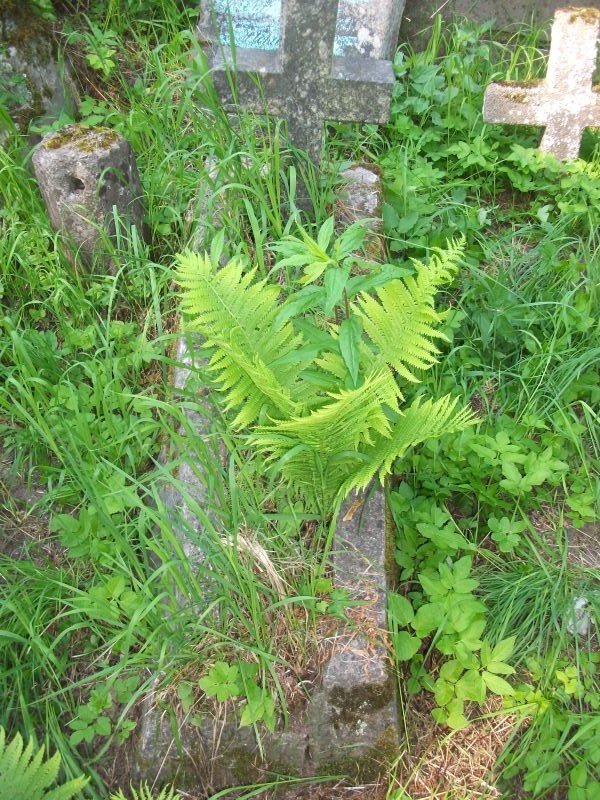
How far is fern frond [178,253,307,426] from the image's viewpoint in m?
1.75

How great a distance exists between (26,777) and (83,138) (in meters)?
2.16

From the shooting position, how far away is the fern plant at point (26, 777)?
133cm

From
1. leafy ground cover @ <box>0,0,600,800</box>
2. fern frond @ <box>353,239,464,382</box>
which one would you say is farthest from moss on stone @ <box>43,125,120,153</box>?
fern frond @ <box>353,239,464,382</box>

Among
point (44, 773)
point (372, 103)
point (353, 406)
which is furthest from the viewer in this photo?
point (372, 103)

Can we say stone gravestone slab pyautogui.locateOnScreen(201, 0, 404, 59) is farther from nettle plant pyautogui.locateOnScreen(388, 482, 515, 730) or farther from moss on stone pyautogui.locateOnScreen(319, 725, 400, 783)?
moss on stone pyautogui.locateOnScreen(319, 725, 400, 783)

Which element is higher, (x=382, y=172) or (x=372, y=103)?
(x=372, y=103)

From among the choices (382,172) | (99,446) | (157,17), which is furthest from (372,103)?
(157,17)

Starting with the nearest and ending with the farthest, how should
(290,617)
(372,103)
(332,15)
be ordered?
(290,617) < (332,15) < (372,103)

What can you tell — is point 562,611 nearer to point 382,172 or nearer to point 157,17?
point 382,172

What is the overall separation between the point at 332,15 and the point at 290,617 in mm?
1799

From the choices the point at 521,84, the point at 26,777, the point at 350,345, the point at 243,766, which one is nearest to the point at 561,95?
the point at 521,84

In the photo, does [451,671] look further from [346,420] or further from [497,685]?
[346,420]

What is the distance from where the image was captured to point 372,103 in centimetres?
221

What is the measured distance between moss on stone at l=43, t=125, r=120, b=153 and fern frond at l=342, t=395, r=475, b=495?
1607 millimetres
